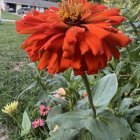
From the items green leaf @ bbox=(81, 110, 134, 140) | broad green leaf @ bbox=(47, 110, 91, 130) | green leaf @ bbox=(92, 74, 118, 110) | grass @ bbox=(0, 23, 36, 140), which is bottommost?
grass @ bbox=(0, 23, 36, 140)

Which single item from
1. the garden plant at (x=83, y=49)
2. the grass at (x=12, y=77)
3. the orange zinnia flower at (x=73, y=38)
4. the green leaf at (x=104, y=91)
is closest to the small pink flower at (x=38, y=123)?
the grass at (x=12, y=77)

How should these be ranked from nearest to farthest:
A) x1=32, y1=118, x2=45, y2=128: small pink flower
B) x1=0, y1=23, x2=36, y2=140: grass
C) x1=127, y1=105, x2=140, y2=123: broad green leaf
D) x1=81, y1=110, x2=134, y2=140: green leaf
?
x1=81, y1=110, x2=134, y2=140: green leaf < x1=127, y1=105, x2=140, y2=123: broad green leaf < x1=32, y1=118, x2=45, y2=128: small pink flower < x1=0, y1=23, x2=36, y2=140: grass

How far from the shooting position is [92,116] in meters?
1.11

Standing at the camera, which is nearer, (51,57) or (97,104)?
(51,57)

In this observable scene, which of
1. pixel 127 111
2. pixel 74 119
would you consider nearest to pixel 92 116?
pixel 74 119

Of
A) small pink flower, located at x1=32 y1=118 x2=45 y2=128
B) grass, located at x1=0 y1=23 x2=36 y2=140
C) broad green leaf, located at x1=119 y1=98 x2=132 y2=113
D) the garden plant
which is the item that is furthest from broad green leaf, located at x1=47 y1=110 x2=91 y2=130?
grass, located at x1=0 y1=23 x2=36 y2=140

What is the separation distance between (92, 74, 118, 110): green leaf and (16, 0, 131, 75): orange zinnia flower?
10.4 inches

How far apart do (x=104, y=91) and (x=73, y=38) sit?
40 cm

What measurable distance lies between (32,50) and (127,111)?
1.78 ft

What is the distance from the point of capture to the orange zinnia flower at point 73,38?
84 cm

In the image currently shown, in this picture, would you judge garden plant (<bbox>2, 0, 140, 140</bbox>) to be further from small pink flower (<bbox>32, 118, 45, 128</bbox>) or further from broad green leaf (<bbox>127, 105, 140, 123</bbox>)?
small pink flower (<bbox>32, 118, 45, 128</bbox>)

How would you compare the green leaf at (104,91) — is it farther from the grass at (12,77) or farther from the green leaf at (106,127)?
the grass at (12,77)

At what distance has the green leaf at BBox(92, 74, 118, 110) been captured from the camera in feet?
3.81

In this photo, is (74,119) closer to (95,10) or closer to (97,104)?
(97,104)
